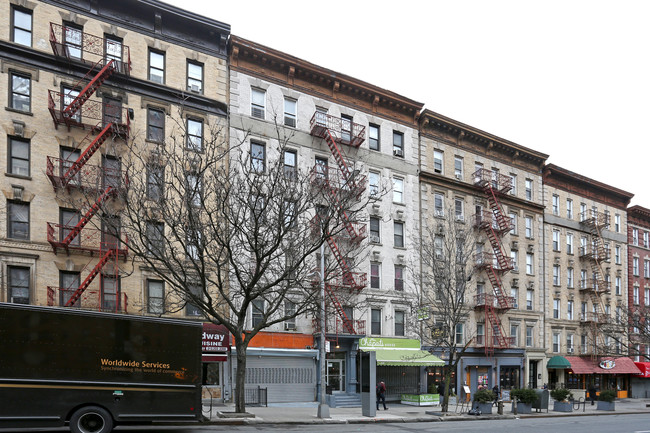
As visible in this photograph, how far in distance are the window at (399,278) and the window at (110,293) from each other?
59.7 feet

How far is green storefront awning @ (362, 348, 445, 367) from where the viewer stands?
3309 centimetres

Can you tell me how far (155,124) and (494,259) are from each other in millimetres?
27599

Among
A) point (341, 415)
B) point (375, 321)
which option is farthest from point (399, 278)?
point (341, 415)

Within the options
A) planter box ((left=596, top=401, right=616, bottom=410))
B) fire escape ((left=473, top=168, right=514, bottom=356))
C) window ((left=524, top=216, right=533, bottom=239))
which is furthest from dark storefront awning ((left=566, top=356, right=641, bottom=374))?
window ((left=524, top=216, right=533, bottom=239))

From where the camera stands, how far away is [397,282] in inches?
1431

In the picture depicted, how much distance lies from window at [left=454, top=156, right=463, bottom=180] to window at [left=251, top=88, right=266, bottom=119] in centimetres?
1662

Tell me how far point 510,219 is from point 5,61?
1393 inches

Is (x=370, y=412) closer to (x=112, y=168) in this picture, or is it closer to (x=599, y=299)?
(x=112, y=168)

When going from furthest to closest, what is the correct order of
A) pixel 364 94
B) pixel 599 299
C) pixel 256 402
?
pixel 599 299 → pixel 364 94 → pixel 256 402

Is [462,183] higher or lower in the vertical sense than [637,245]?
higher

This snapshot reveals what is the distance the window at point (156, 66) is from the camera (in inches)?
1122

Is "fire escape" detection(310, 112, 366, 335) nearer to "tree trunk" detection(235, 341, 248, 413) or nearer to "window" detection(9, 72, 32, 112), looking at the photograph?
"tree trunk" detection(235, 341, 248, 413)

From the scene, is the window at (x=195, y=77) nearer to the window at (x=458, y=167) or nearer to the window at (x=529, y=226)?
the window at (x=458, y=167)

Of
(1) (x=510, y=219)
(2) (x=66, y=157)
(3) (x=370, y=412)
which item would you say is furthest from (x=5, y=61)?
(1) (x=510, y=219)
